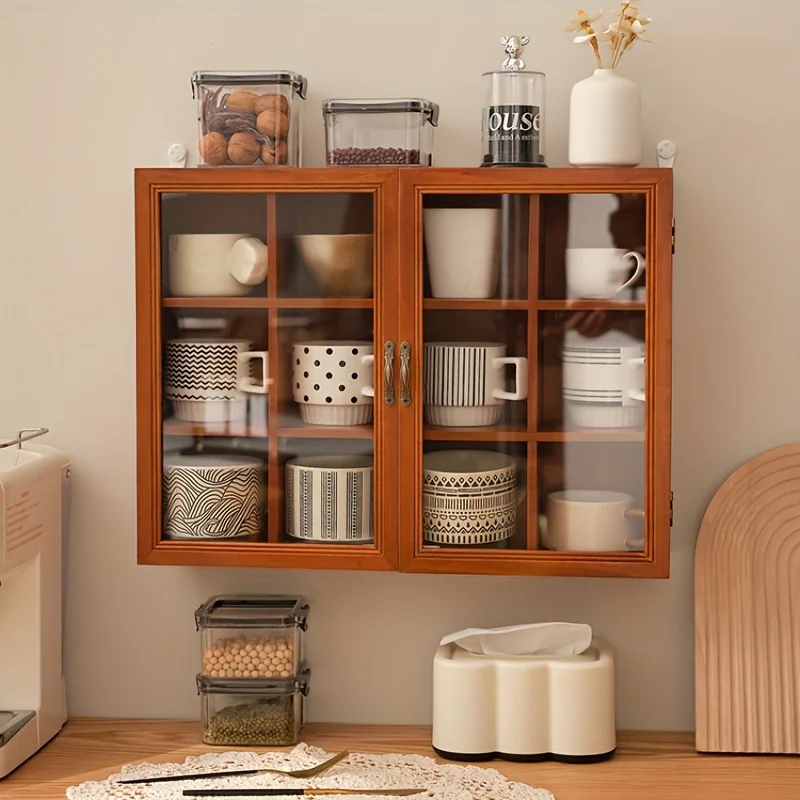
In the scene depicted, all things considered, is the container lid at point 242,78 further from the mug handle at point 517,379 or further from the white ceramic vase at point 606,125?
the mug handle at point 517,379

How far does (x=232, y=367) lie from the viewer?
1838 mm

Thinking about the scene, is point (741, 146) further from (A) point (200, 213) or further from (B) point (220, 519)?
(B) point (220, 519)

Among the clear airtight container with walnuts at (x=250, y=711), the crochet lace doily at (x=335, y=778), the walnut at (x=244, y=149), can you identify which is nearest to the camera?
the crochet lace doily at (x=335, y=778)

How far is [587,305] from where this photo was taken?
5.82 ft

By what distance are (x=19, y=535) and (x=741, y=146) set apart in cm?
139

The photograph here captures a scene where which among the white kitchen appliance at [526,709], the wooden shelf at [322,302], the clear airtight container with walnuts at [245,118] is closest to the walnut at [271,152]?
the clear airtight container with walnuts at [245,118]

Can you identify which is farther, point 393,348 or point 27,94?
point 27,94

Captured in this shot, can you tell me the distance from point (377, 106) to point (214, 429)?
1.96 ft

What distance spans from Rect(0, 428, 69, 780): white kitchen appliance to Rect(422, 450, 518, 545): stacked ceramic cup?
66 cm

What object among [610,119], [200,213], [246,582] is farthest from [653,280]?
[246,582]

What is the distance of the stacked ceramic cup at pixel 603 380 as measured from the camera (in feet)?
5.82

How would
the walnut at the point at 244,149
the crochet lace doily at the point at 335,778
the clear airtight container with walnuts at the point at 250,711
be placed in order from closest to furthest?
the crochet lace doily at the point at 335,778 < the walnut at the point at 244,149 < the clear airtight container with walnuts at the point at 250,711

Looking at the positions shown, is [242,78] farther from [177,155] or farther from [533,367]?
[533,367]

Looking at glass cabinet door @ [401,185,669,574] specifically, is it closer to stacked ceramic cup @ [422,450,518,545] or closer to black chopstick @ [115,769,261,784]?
stacked ceramic cup @ [422,450,518,545]
